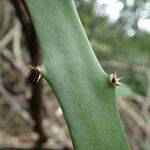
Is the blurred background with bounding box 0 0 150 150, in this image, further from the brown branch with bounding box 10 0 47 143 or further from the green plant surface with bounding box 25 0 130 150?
the green plant surface with bounding box 25 0 130 150

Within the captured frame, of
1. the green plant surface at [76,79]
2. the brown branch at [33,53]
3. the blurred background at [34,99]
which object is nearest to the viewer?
the green plant surface at [76,79]

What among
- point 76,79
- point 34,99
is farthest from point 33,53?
point 76,79

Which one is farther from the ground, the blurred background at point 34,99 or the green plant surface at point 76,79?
the blurred background at point 34,99

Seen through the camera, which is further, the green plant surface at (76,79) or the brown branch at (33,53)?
the brown branch at (33,53)

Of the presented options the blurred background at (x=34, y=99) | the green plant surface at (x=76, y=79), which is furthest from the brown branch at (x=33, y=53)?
the green plant surface at (x=76, y=79)

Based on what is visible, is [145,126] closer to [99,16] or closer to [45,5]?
[99,16]

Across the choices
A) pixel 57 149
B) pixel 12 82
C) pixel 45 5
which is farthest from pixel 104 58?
pixel 45 5

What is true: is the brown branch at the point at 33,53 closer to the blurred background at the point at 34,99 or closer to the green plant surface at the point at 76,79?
the blurred background at the point at 34,99

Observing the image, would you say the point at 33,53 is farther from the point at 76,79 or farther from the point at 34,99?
the point at 76,79
